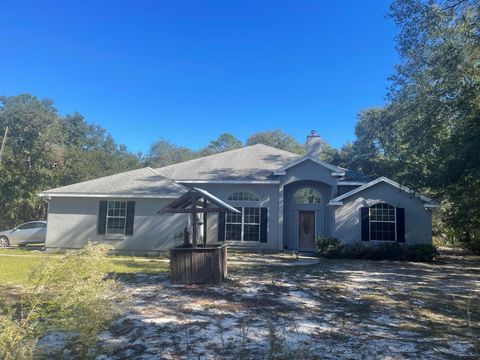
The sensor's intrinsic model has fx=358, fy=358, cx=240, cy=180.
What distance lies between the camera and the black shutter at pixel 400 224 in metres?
17.1

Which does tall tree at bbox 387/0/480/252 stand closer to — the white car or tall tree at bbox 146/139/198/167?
the white car

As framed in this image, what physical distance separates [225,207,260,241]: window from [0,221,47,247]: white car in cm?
1067

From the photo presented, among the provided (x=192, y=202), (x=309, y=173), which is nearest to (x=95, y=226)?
(x=192, y=202)

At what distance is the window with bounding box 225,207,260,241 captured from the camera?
18.9 metres

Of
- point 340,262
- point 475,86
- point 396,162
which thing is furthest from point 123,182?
point 396,162

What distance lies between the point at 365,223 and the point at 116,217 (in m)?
12.1

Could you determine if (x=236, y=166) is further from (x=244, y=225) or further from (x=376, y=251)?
(x=376, y=251)

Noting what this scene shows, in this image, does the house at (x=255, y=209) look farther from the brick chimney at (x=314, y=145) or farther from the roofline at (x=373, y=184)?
the brick chimney at (x=314, y=145)

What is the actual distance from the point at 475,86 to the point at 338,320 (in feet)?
33.4

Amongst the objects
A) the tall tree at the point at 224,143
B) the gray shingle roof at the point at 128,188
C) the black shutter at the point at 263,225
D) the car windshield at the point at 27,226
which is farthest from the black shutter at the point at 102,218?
the tall tree at the point at 224,143

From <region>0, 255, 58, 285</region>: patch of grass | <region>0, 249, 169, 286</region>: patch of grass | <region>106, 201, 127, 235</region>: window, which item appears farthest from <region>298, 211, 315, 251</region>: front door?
<region>0, 255, 58, 285</region>: patch of grass

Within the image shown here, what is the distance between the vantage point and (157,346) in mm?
5227

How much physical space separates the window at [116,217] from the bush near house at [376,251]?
9494 mm

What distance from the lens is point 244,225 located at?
1906 cm
